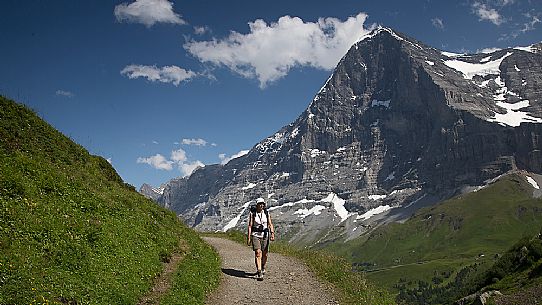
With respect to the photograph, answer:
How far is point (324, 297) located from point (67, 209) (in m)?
11.1

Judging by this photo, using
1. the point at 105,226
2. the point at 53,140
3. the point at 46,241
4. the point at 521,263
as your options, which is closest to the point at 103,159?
the point at 53,140

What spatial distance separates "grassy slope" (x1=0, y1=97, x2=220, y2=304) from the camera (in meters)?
12.4

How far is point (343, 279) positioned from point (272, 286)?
347 cm

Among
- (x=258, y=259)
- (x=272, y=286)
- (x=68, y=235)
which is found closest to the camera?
(x=68, y=235)

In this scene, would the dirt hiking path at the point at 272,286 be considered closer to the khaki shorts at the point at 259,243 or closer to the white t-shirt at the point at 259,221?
the khaki shorts at the point at 259,243

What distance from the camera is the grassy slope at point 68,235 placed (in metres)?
12.4

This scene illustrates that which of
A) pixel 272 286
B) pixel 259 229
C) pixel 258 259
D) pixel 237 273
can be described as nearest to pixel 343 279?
pixel 272 286

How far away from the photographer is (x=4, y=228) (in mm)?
13695

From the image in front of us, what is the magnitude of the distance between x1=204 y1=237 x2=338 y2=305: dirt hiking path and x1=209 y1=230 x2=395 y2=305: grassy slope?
1.72 ft

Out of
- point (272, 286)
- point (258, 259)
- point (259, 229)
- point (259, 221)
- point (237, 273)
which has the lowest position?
point (272, 286)

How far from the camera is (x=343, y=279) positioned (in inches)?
818

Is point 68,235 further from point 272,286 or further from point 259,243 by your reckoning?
point 259,243

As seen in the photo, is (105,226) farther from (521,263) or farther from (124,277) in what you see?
(521,263)

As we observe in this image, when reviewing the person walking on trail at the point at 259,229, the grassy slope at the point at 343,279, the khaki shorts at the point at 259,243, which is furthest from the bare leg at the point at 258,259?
the grassy slope at the point at 343,279
